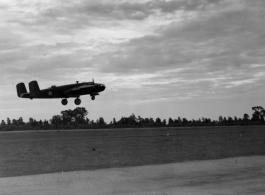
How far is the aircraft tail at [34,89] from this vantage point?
165 feet

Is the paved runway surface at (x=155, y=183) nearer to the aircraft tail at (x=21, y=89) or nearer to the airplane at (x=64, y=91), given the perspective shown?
the airplane at (x=64, y=91)

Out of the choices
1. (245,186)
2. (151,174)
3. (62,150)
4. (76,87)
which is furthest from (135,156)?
(245,186)

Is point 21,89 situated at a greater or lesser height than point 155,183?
greater

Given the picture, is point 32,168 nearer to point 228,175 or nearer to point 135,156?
point 135,156

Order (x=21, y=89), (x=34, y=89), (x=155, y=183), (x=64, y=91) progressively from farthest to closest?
(x=21, y=89) → (x=64, y=91) → (x=34, y=89) → (x=155, y=183)

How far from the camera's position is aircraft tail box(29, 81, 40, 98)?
165 feet

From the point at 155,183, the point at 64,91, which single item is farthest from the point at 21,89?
the point at 155,183

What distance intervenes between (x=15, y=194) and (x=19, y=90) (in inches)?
1712

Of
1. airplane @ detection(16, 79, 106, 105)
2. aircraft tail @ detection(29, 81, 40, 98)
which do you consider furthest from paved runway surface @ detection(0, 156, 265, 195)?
aircraft tail @ detection(29, 81, 40, 98)

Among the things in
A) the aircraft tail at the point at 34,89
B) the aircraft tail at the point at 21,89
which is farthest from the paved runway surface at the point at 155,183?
the aircraft tail at the point at 21,89

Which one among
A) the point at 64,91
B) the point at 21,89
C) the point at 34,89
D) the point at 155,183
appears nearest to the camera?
the point at 155,183

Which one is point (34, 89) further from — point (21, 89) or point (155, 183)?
point (155, 183)

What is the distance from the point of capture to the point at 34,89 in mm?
50688

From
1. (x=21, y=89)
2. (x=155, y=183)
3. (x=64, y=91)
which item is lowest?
(x=155, y=183)
